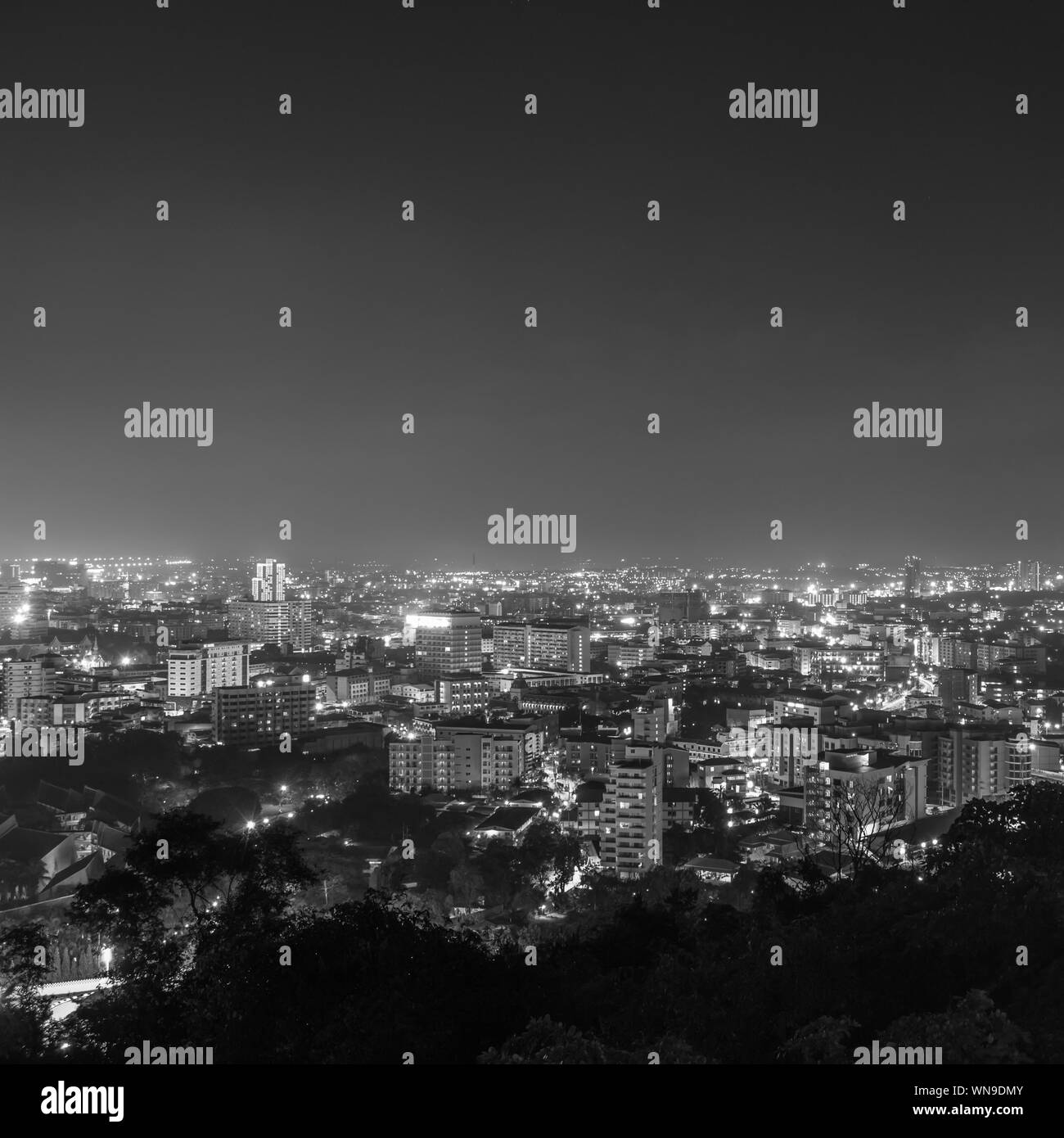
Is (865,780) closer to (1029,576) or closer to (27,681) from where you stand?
(27,681)

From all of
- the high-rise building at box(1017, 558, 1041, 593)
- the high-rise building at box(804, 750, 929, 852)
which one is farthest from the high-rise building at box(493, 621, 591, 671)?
the high-rise building at box(1017, 558, 1041, 593)

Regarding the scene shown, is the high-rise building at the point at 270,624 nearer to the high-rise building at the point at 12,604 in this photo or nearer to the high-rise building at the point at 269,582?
the high-rise building at the point at 269,582

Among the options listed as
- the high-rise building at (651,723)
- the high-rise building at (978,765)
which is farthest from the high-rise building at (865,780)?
the high-rise building at (651,723)

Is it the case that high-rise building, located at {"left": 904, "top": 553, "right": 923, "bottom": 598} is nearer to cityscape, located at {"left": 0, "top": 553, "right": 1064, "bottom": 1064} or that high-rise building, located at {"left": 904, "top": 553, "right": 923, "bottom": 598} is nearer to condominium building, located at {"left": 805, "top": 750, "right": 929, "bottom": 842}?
cityscape, located at {"left": 0, "top": 553, "right": 1064, "bottom": 1064}

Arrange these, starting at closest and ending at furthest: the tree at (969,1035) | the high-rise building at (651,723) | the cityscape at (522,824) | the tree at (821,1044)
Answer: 1. the tree at (969,1035)
2. the tree at (821,1044)
3. the cityscape at (522,824)
4. the high-rise building at (651,723)

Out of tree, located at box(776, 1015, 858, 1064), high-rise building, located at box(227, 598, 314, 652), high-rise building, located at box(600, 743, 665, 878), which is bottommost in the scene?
high-rise building, located at box(600, 743, 665, 878)

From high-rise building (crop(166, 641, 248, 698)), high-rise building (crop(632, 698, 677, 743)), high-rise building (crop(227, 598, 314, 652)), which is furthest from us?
high-rise building (crop(227, 598, 314, 652))

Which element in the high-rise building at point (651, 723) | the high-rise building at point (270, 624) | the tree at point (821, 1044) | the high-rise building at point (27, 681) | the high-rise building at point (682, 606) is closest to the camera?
the tree at point (821, 1044)
